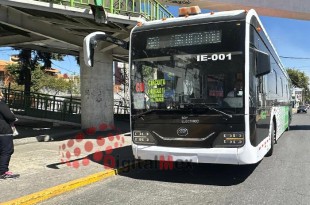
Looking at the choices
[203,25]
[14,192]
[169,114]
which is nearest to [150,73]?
[169,114]

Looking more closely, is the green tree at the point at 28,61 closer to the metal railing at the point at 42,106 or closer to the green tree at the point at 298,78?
the metal railing at the point at 42,106

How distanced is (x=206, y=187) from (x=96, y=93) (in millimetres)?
10227

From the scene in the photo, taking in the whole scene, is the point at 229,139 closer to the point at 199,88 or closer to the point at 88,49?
the point at 199,88

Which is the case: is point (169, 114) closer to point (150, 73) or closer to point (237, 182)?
point (150, 73)

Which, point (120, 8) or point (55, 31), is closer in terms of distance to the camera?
point (120, 8)

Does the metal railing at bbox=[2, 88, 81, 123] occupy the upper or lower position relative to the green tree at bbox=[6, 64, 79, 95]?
lower

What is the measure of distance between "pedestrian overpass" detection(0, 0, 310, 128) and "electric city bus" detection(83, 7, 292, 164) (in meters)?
5.24

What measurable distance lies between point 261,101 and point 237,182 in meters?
1.83

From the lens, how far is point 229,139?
6832 millimetres

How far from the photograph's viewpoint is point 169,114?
23.8 ft

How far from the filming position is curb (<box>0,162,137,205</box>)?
19.5 feet

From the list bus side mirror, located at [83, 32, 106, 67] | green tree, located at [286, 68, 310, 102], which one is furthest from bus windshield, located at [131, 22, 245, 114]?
green tree, located at [286, 68, 310, 102]

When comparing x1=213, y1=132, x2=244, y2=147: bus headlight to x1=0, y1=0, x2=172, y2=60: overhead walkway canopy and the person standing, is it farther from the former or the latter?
x1=0, y1=0, x2=172, y2=60: overhead walkway canopy

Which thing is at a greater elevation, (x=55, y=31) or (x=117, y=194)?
(x=55, y=31)
